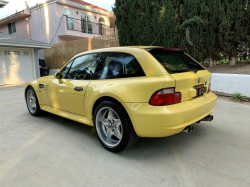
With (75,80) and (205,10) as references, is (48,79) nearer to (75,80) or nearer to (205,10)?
(75,80)

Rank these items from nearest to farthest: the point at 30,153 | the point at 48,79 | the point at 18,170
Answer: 1. the point at 18,170
2. the point at 30,153
3. the point at 48,79

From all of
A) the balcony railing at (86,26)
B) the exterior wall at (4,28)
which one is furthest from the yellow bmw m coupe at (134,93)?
the exterior wall at (4,28)

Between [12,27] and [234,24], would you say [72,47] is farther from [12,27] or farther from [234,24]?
[12,27]

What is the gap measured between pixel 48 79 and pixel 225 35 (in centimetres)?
645

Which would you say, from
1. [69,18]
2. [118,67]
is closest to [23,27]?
[69,18]

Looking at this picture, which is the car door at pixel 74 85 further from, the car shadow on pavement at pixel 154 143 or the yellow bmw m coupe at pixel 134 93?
the car shadow on pavement at pixel 154 143

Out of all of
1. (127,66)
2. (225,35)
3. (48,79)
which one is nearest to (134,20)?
(225,35)

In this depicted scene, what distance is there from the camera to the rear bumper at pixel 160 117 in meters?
2.32

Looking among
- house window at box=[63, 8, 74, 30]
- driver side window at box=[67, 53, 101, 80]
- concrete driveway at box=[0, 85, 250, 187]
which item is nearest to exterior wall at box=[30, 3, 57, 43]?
house window at box=[63, 8, 74, 30]

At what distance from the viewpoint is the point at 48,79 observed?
13.2 feet

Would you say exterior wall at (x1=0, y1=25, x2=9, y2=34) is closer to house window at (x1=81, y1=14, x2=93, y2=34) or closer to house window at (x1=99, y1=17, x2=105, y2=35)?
house window at (x1=81, y1=14, x2=93, y2=34)

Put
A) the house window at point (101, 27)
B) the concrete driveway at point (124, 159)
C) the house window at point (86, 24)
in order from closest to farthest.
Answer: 1. the concrete driveway at point (124, 159)
2. the house window at point (86, 24)
3. the house window at point (101, 27)

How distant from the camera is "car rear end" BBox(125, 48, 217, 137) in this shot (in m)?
2.34

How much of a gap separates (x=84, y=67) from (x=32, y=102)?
6.95ft
